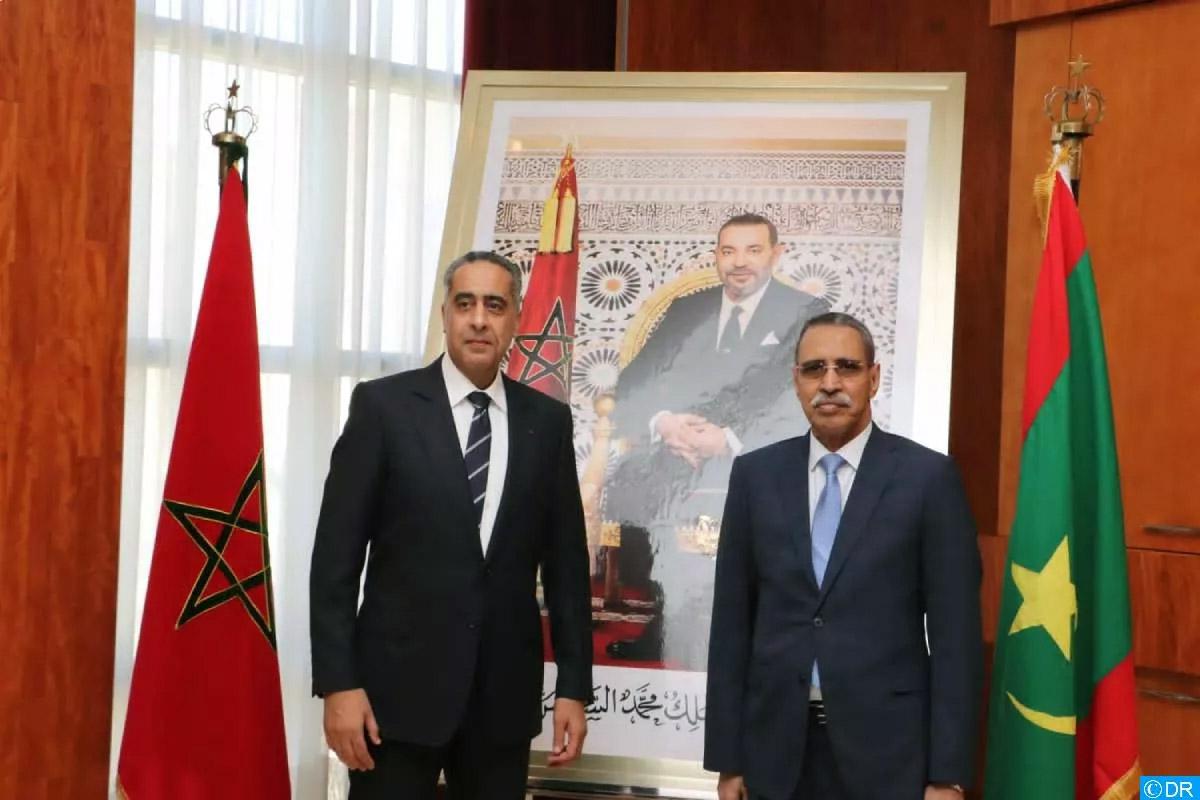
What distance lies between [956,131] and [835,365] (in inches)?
42.2

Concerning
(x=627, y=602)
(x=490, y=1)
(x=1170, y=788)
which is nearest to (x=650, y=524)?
(x=627, y=602)

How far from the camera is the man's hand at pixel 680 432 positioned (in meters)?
3.15

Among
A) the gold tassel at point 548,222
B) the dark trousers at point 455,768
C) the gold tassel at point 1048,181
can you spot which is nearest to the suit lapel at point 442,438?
the dark trousers at point 455,768

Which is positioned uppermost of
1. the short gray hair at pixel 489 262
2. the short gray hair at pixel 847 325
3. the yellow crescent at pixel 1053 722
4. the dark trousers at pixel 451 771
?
the short gray hair at pixel 489 262

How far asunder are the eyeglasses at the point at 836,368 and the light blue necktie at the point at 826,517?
0.15 m

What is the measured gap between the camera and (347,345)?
4.02m

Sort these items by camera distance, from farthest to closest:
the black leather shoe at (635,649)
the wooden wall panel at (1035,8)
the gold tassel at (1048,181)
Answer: the wooden wall panel at (1035,8)
the black leather shoe at (635,649)
the gold tassel at (1048,181)

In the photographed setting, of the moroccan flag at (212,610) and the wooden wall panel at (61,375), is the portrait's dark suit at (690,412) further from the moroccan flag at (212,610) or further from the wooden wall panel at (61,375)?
the wooden wall panel at (61,375)

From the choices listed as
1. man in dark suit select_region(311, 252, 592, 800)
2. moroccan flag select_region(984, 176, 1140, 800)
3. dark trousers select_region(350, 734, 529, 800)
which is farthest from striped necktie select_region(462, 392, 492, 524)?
moroccan flag select_region(984, 176, 1140, 800)

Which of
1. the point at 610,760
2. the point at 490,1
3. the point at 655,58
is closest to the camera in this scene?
the point at 610,760

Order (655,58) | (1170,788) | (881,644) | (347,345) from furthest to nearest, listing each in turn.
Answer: (655,58)
(347,345)
(1170,788)
(881,644)

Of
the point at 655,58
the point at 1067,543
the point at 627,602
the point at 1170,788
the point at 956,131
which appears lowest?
the point at 1170,788

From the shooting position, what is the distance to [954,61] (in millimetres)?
4344

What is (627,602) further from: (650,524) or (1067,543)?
(1067,543)
